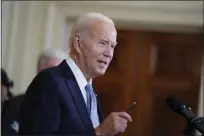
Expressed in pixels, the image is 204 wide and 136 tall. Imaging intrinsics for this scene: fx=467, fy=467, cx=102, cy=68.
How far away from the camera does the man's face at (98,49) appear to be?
132 centimetres

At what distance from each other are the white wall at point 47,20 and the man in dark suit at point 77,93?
187cm

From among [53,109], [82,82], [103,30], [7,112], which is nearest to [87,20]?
[103,30]

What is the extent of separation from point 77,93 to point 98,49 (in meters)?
0.14

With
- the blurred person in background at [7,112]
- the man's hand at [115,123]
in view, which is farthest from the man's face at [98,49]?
the blurred person in background at [7,112]

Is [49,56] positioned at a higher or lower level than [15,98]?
higher

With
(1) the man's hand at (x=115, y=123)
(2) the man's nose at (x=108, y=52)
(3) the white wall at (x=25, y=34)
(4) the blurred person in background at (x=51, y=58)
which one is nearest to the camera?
(1) the man's hand at (x=115, y=123)

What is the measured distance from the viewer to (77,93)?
130 cm

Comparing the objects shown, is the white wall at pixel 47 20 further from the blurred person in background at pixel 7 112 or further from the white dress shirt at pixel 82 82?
the white dress shirt at pixel 82 82

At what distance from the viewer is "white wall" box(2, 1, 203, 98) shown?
3.22m

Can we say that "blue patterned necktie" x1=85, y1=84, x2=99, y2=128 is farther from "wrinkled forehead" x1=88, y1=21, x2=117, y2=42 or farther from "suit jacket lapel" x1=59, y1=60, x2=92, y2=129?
"wrinkled forehead" x1=88, y1=21, x2=117, y2=42

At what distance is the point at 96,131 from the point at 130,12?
2.15m

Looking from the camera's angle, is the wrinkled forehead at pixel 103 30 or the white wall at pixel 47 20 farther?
the white wall at pixel 47 20

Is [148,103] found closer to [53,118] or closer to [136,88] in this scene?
[136,88]

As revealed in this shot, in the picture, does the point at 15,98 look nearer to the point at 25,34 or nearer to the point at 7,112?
the point at 7,112
